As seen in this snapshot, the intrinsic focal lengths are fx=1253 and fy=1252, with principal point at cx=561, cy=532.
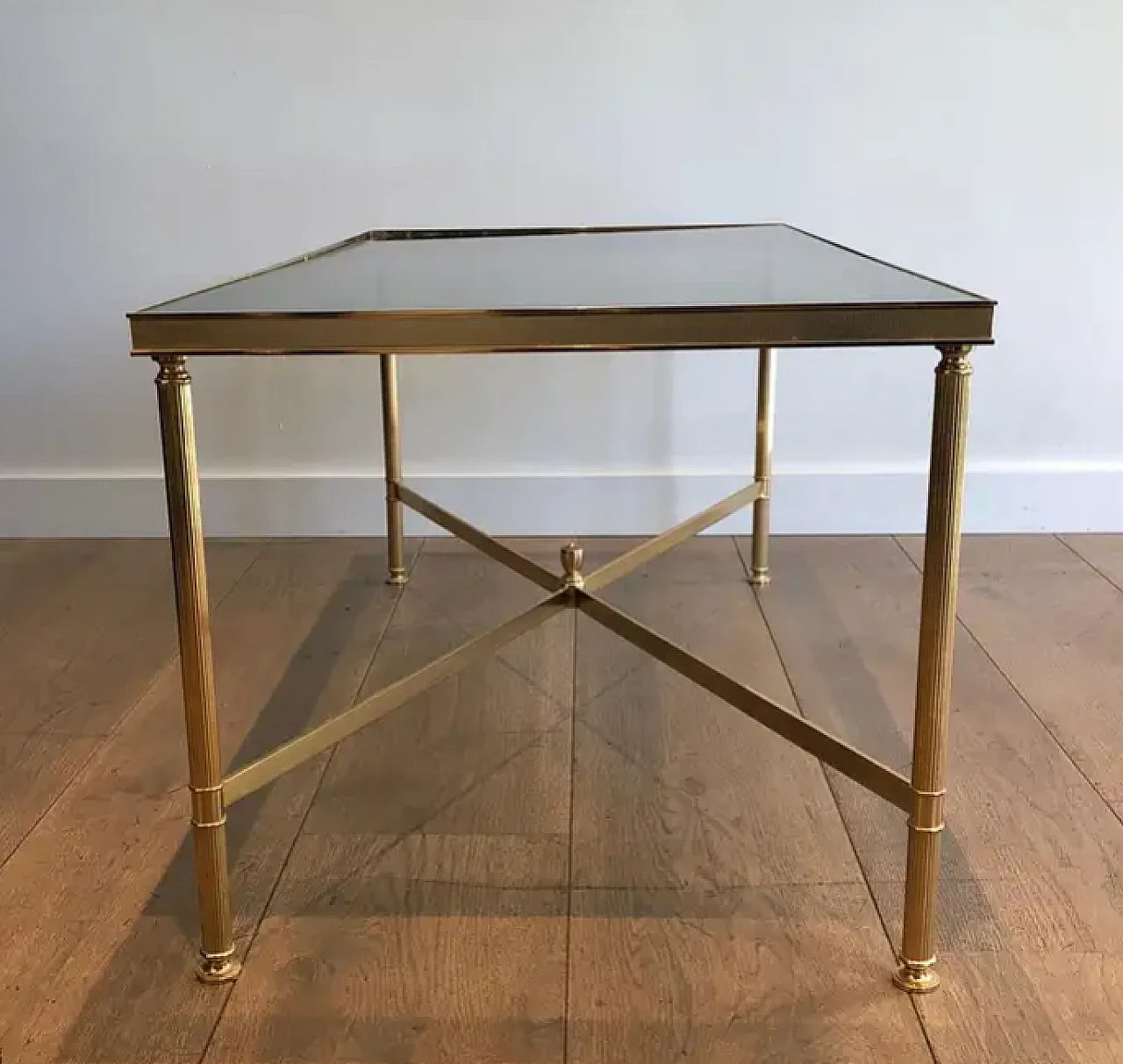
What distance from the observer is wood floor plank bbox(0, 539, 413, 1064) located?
94 cm

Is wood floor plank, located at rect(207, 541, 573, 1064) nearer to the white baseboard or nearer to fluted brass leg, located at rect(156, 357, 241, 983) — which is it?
fluted brass leg, located at rect(156, 357, 241, 983)

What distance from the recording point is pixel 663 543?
1655 millimetres

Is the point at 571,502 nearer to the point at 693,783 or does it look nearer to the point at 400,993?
the point at 693,783

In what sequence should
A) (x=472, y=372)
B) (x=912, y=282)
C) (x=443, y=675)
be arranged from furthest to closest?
(x=472, y=372), (x=443, y=675), (x=912, y=282)

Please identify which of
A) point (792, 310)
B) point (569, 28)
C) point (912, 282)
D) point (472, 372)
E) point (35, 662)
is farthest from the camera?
point (472, 372)

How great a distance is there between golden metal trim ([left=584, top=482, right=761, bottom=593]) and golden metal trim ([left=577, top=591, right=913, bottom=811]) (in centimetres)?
22

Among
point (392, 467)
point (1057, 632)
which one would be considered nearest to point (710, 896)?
point (1057, 632)

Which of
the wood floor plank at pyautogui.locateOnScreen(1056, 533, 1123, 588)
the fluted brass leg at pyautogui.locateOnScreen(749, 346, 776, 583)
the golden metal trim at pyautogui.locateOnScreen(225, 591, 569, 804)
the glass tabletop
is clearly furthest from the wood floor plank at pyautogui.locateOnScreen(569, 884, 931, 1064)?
the wood floor plank at pyautogui.locateOnScreen(1056, 533, 1123, 588)

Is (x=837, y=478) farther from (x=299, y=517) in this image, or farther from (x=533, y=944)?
(x=533, y=944)

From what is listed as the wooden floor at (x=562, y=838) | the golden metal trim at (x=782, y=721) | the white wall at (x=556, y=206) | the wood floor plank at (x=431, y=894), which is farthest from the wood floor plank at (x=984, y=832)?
the white wall at (x=556, y=206)

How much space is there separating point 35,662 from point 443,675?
2.38 ft

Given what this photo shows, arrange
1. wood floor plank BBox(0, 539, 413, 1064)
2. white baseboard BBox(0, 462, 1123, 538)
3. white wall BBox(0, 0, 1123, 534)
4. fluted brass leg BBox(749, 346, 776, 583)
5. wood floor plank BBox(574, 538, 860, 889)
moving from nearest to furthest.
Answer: wood floor plank BBox(0, 539, 413, 1064) → wood floor plank BBox(574, 538, 860, 889) → fluted brass leg BBox(749, 346, 776, 583) → white wall BBox(0, 0, 1123, 534) → white baseboard BBox(0, 462, 1123, 538)

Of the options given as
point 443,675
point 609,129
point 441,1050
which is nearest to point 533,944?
point 441,1050

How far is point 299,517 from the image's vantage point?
2.11 metres
